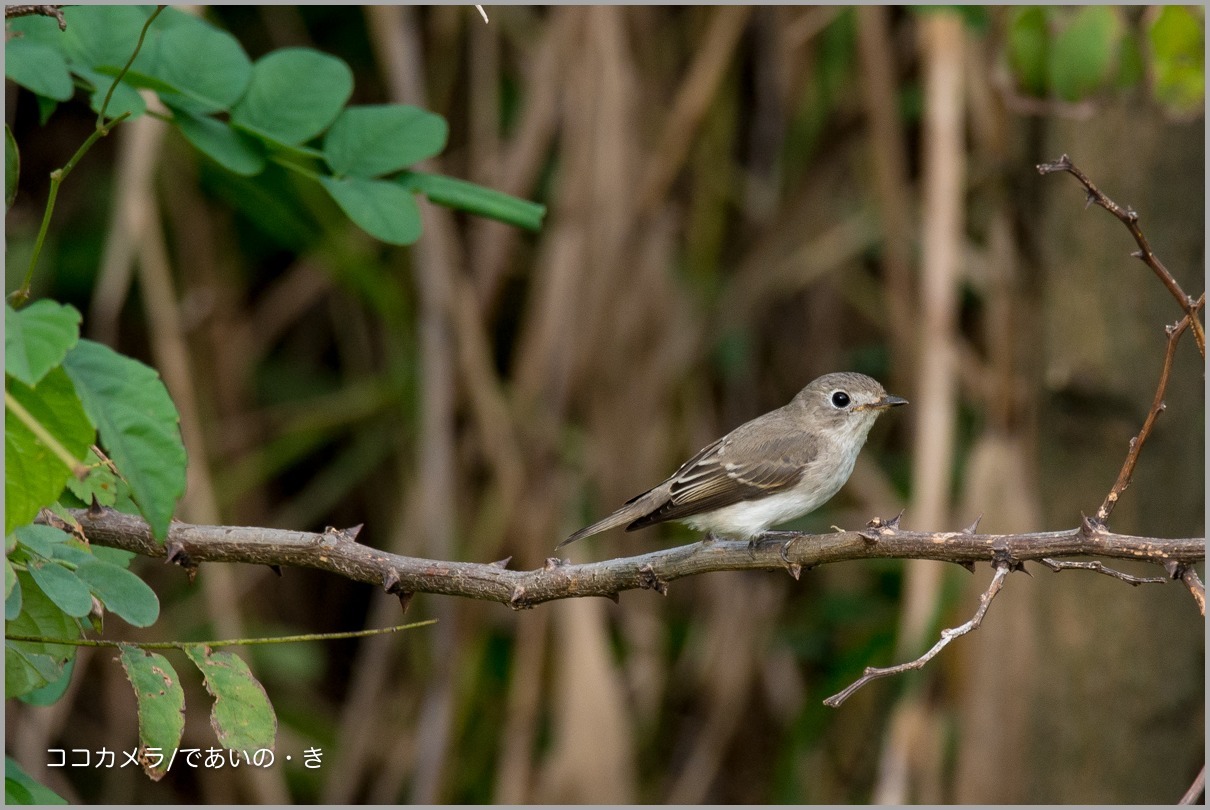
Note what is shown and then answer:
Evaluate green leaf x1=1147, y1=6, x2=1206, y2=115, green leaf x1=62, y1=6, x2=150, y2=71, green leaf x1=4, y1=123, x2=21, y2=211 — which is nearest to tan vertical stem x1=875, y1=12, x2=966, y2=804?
green leaf x1=1147, y1=6, x2=1206, y2=115

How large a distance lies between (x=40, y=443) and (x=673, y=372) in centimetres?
391

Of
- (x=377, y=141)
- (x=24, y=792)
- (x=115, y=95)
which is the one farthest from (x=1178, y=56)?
(x=24, y=792)

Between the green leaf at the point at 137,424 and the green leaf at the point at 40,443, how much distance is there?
1.2 inches

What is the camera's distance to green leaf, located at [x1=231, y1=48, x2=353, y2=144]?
2648mm

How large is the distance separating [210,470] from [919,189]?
357 cm

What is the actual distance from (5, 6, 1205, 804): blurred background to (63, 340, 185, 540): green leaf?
8.91 ft

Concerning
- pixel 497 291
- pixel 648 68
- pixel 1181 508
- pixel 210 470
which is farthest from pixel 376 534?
pixel 1181 508

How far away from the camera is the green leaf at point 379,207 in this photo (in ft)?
8.26

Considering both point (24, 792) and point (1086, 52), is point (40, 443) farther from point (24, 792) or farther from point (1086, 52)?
point (1086, 52)

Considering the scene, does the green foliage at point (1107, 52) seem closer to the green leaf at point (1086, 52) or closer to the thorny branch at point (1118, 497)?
the green leaf at point (1086, 52)

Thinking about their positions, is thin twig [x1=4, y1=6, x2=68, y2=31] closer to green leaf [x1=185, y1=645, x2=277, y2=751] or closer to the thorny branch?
green leaf [x1=185, y1=645, x2=277, y2=751]

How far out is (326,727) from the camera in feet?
18.5

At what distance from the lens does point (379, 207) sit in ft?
8.44

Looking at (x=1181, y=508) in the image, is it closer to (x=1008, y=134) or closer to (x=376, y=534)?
(x=1008, y=134)
